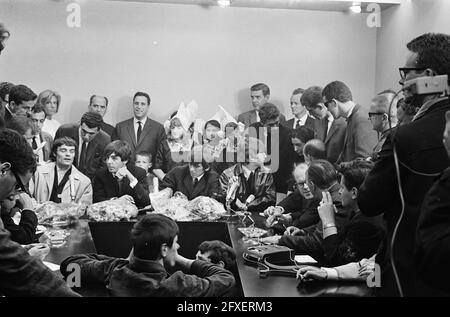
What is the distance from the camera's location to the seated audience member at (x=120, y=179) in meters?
3.40

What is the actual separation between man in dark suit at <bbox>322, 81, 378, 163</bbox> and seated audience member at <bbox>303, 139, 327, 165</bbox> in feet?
0.50

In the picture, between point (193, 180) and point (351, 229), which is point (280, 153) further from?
point (351, 229)

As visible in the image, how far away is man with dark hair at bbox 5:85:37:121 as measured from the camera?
3182 millimetres

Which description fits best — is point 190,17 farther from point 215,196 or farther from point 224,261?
point 224,261

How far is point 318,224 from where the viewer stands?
2311mm

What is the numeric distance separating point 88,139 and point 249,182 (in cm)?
112

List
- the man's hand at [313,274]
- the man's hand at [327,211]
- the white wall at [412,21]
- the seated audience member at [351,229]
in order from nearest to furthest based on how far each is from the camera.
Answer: the man's hand at [313,274]
the seated audience member at [351,229]
the man's hand at [327,211]
the white wall at [412,21]

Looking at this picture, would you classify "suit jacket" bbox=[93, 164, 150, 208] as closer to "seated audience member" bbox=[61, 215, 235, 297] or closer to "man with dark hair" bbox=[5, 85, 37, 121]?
"man with dark hair" bbox=[5, 85, 37, 121]

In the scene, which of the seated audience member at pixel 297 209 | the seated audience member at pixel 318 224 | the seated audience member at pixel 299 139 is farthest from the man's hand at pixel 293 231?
the seated audience member at pixel 299 139

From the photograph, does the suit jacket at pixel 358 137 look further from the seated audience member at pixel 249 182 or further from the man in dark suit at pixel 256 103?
the seated audience member at pixel 249 182

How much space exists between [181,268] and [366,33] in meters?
1.83

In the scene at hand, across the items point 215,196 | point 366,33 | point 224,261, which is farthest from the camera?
point 215,196

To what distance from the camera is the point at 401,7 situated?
2668mm

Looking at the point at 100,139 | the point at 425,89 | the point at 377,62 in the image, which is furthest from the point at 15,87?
the point at 425,89
